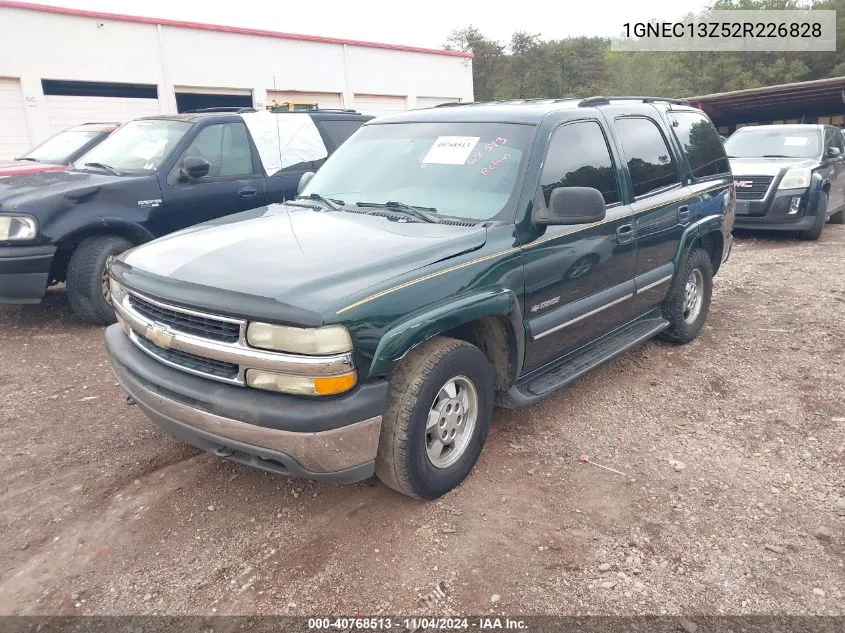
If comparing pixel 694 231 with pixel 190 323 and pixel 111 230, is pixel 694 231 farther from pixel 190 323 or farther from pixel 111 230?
pixel 111 230

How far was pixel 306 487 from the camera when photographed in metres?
3.31

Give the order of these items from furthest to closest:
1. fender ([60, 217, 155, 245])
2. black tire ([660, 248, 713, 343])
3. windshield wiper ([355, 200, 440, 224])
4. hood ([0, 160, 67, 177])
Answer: hood ([0, 160, 67, 177]) < fender ([60, 217, 155, 245]) < black tire ([660, 248, 713, 343]) < windshield wiper ([355, 200, 440, 224])

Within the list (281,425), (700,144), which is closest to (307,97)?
(700,144)

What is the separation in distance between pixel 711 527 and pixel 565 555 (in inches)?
28.7

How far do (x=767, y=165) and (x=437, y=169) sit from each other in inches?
313

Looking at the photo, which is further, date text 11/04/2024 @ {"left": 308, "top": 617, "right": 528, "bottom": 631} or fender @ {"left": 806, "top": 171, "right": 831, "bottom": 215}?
fender @ {"left": 806, "top": 171, "right": 831, "bottom": 215}

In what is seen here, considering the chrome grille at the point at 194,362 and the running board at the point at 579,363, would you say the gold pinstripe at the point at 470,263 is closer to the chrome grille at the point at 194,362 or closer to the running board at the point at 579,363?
the chrome grille at the point at 194,362

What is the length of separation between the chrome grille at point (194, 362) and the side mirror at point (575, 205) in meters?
1.77

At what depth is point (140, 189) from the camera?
19.5ft

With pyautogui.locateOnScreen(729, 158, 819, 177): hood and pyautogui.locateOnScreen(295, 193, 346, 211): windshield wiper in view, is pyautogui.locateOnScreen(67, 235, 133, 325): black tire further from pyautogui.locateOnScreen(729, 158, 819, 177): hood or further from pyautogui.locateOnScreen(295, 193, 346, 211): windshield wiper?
pyautogui.locateOnScreen(729, 158, 819, 177): hood

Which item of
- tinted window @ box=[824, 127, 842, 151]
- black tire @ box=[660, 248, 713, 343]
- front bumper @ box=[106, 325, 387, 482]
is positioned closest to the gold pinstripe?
front bumper @ box=[106, 325, 387, 482]

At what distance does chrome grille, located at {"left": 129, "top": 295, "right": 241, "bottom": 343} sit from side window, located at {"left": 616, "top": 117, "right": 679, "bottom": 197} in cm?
287

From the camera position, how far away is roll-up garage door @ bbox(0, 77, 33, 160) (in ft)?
53.8

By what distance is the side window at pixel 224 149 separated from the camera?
646cm
